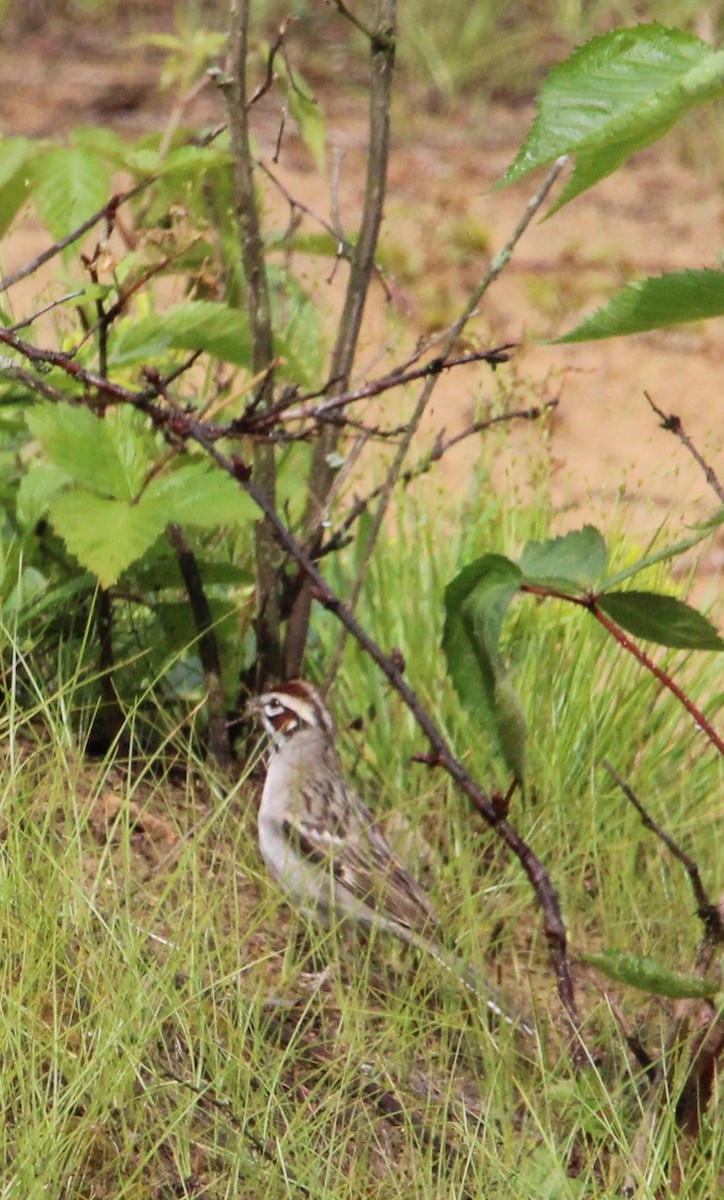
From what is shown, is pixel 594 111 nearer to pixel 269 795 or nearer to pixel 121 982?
pixel 121 982

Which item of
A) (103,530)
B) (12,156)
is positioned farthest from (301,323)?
(103,530)

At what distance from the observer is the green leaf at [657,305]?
229 centimetres

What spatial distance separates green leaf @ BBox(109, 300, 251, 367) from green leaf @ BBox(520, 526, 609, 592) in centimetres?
101

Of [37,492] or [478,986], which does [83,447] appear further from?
[478,986]

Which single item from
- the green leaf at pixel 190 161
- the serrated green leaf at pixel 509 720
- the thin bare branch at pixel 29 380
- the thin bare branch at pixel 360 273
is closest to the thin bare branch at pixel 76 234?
the green leaf at pixel 190 161

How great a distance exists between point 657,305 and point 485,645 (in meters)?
0.73

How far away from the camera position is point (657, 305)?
2324mm

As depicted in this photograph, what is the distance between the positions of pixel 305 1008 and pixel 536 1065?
15.9 inches

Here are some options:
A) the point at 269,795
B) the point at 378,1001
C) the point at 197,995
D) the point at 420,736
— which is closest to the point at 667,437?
the point at 420,736

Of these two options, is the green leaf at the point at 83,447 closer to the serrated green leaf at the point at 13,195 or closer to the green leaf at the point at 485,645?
the serrated green leaf at the point at 13,195

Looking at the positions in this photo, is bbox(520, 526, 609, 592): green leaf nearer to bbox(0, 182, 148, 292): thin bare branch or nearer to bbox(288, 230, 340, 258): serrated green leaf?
bbox(0, 182, 148, 292): thin bare branch

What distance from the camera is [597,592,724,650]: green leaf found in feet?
8.88

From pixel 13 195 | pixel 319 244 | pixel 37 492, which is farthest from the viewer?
pixel 319 244

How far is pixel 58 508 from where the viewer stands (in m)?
3.24
